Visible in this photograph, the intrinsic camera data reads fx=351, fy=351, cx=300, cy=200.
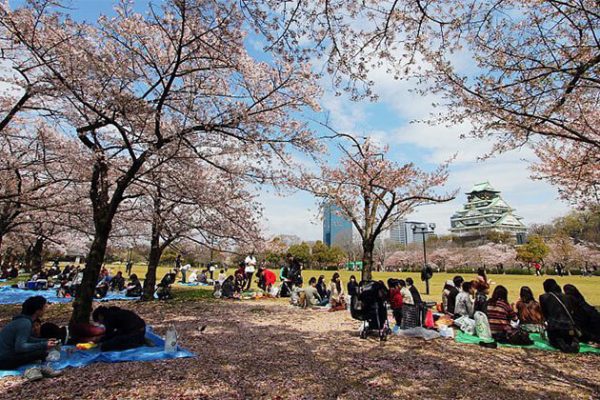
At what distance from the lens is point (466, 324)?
675cm

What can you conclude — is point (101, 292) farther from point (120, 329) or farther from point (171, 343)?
point (171, 343)

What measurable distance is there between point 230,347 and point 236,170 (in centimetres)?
334

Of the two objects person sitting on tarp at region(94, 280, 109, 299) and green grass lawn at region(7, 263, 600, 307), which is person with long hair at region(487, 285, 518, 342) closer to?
green grass lawn at region(7, 263, 600, 307)

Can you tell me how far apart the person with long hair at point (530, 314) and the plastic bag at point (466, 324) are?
34.5 inches

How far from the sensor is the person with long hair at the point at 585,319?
585 cm

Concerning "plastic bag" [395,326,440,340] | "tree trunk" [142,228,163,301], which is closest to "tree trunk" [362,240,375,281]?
"plastic bag" [395,326,440,340]

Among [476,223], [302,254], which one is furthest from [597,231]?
[302,254]

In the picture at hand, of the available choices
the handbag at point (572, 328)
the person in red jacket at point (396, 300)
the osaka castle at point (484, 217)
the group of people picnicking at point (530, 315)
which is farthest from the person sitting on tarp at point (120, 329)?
the osaka castle at point (484, 217)

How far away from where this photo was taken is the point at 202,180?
8.66 meters

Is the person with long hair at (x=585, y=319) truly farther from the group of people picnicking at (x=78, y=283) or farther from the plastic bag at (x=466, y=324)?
the group of people picnicking at (x=78, y=283)

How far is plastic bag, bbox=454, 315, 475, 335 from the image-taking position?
6.61 metres

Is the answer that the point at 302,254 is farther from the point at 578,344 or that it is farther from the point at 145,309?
the point at 578,344

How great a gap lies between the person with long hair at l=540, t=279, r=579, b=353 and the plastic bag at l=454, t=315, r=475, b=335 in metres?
1.20

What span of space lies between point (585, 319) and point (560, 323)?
761 millimetres
